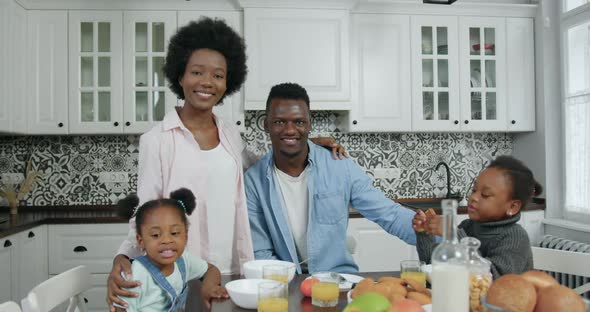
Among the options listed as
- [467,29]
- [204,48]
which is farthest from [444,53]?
[204,48]

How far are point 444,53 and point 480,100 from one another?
1.52ft

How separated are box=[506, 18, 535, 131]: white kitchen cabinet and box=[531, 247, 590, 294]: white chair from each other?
221cm

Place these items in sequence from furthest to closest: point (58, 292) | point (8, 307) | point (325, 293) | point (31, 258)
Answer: point (31, 258) < point (58, 292) < point (325, 293) < point (8, 307)

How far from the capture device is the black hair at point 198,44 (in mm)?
Answer: 1920

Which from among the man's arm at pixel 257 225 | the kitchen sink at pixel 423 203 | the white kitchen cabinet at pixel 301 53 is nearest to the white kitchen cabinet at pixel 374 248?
the kitchen sink at pixel 423 203

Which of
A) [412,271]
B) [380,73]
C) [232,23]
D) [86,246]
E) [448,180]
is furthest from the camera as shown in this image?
[448,180]

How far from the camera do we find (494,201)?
164 cm

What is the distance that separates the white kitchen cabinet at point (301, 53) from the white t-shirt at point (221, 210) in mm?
1765

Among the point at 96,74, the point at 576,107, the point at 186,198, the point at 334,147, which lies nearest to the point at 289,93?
the point at 334,147

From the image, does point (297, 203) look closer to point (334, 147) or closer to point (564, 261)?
point (334, 147)

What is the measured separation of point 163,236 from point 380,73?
8.47 ft

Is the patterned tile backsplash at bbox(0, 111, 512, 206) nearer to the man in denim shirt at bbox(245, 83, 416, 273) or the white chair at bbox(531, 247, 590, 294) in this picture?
the man in denim shirt at bbox(245, 83, 416, 273)

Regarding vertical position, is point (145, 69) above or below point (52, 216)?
above

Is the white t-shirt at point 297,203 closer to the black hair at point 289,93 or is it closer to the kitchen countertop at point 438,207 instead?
the black hair at point 289,93
